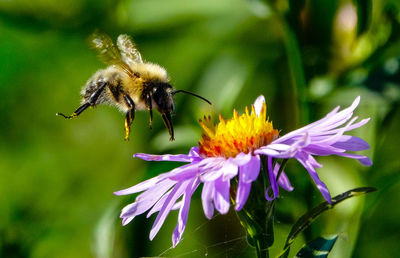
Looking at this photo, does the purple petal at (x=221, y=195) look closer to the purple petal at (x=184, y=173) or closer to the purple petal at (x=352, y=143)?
the purple petal at (x=184, y=173)

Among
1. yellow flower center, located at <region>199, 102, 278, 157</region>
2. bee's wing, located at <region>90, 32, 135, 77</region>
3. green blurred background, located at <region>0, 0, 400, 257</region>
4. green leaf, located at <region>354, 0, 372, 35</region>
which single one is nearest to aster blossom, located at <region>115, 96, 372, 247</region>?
A: yellow flower center, located at <region>199, 102, 278, 157</region>

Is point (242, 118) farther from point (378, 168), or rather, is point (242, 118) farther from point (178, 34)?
point (178, 34)

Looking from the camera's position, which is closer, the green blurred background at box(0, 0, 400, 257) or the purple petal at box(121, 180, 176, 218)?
the purple petal at box(121, 180, 176, 218)

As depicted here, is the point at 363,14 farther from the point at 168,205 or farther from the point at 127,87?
the point at 168,205

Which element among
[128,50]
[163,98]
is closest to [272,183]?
[163,98]

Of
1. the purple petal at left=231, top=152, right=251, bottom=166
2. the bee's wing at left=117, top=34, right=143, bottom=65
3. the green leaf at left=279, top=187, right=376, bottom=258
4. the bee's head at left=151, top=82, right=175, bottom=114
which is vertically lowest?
the green leaf at left=279, top=187, right=376, bottom=258

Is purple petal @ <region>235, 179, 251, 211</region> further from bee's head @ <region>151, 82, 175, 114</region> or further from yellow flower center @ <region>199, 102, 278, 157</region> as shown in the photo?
bee's head @ <region>151, 82, 175, 114</region>

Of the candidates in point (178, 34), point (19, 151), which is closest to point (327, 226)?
point (178, 34)
